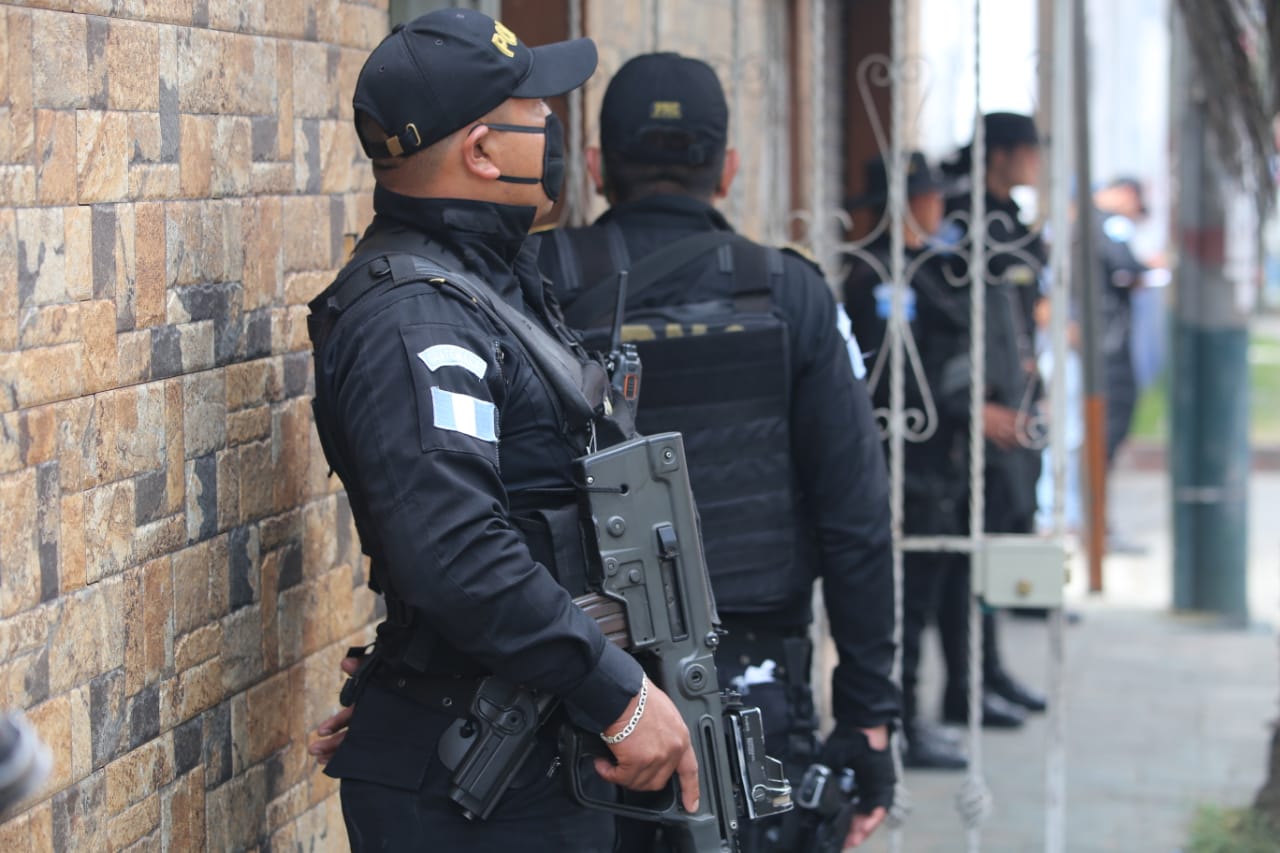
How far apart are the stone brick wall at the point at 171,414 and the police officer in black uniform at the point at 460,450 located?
30 cm

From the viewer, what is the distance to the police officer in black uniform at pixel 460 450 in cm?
202

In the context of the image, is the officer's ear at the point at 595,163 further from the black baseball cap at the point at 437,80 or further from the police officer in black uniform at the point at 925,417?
the police officer in black uniform at the point at 925,417

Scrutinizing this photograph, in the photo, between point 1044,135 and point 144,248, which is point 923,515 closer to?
point 1044,135

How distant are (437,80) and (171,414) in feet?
2.08

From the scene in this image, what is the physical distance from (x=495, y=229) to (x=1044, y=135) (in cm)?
234

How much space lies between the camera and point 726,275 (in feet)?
9.29

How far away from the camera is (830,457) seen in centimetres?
283

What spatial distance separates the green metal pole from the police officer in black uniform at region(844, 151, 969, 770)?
7.31 ft

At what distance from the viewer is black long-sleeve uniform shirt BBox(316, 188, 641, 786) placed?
79.1 inches

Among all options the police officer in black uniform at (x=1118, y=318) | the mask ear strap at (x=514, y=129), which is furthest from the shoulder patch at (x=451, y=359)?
the police officer in black uniform at (x=1118, y=318)

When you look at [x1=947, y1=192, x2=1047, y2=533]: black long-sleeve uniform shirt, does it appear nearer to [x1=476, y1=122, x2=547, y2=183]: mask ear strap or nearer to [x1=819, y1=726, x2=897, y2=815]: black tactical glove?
[x1=819, y1=726, x2=897, y2=815]: black tactical glove

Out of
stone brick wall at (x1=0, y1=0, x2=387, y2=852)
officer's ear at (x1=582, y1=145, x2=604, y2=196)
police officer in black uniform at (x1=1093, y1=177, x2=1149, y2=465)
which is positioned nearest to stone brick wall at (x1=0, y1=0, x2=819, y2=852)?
stone brick wall at (x1=0, y1=0, x2=387, y2=852)

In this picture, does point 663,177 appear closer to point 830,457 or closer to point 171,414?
point 830,457

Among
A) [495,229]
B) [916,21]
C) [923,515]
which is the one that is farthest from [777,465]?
[916,21]
